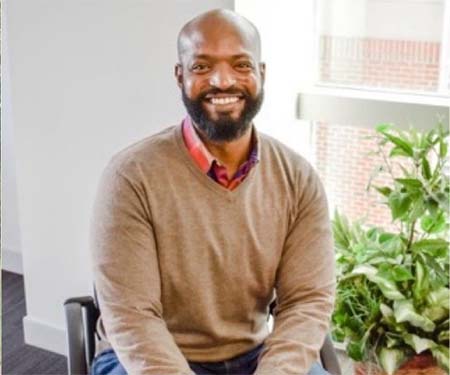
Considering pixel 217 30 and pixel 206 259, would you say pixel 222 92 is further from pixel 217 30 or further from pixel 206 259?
pixel 206 259

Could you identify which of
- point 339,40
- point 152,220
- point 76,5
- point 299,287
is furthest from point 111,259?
point 339,40

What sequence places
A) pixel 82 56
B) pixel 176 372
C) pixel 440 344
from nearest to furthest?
pixel 176 372 → pixel 440 344 → pixel 82 56

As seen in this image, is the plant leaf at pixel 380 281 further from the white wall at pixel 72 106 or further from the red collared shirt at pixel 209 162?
the white wall at pixel 72 106

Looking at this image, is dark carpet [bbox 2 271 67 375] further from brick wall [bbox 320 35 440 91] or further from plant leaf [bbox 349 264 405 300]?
brick wall [bbox 320 35 440 91]

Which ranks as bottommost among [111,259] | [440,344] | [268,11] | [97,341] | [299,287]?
[440,344]

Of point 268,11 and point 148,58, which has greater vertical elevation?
point 268,11

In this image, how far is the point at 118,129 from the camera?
2.49 meters

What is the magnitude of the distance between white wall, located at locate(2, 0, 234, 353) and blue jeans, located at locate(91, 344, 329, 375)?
2.93 ft

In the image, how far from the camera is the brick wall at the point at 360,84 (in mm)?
2432

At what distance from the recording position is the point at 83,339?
1736 millimetres

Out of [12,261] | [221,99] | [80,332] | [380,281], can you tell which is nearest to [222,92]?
[221,99]

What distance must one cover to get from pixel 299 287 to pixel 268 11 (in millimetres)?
978

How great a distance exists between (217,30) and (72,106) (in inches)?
40.4

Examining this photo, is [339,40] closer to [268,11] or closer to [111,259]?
[268,11]
